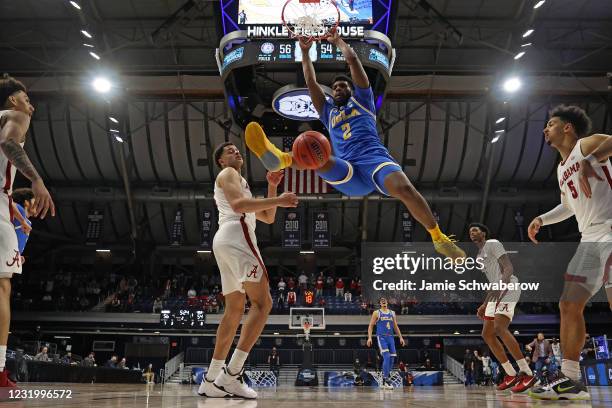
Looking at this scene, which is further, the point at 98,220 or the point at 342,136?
the point at 98,220

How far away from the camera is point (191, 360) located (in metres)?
25.4

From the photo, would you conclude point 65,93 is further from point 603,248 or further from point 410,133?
point 603,248

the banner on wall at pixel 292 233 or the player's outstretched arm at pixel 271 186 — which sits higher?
the banner on wall at pixel 292 233

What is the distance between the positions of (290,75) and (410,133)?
787 cm

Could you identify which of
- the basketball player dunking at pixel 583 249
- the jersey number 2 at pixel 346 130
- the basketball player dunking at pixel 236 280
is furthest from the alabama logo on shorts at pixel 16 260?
the basketball player dunking at pixel 583 249

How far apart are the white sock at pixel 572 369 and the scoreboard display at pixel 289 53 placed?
8393mm

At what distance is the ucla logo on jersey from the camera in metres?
5.27

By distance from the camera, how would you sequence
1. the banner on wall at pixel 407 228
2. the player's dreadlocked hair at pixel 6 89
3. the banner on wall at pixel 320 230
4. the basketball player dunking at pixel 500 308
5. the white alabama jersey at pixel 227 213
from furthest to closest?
the banner on wall at pixel 407 228, the banner on wall at pixel 320 230, the basketball player dunking at pixel 500 308, the white alabama jersey at pixel 227 213, the player's dreadlocked hair at pixel 6 89

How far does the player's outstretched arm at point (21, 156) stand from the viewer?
356 cm

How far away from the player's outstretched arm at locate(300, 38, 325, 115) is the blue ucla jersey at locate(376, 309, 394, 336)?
25.7 feet

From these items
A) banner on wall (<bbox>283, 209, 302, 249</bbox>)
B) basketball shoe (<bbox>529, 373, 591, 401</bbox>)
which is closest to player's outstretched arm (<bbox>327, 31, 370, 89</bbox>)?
basketball shoe (<bbox>529, 373, 591, 401</bbox>)

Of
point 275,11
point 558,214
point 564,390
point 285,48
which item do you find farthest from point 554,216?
point 275,11

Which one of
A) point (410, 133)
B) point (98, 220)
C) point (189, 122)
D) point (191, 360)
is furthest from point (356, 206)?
point (98, 220)

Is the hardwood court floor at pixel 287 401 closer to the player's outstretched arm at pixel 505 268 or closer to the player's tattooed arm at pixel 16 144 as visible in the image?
the player's tattooed arm at pixel 16 144
